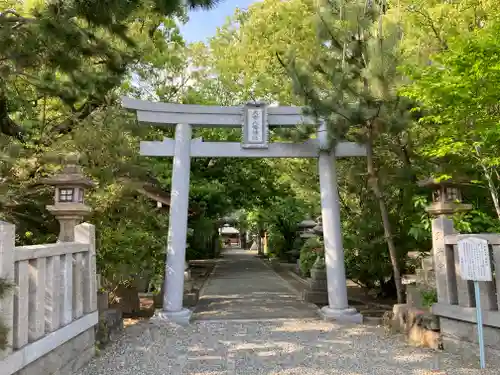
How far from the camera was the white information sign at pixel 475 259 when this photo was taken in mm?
4043

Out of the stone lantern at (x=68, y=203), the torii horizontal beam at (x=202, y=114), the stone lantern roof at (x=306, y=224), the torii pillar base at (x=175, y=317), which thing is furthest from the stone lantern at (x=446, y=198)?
the stone lantern roof at (x=306, y=224)

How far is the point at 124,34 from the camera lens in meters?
5.19

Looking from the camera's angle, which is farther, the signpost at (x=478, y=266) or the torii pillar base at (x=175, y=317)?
the torii pillar base at (x=175, y=317)

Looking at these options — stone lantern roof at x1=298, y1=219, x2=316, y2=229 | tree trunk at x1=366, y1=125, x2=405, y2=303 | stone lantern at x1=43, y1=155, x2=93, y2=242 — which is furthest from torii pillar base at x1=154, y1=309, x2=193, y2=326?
stone lantern roof at x1=298, y1=219, x2=316, y2=229

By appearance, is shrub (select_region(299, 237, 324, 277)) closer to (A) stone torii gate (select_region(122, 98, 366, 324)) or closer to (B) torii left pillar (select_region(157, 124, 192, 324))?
(A) stone torii gate (select_region(122, 98, 366, 324))

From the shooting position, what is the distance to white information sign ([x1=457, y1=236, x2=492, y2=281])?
13.3 ft

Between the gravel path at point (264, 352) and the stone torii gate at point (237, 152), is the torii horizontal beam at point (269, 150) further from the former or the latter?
the gravel path at point (264, 352)

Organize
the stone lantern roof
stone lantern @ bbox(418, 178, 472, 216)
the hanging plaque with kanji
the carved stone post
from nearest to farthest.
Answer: the carved stone post → stone lantern @ bbox(418, 178, 472, 216) → the hanging plaque with kanji → the stone lantern roof

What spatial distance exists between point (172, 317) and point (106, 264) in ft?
4.71

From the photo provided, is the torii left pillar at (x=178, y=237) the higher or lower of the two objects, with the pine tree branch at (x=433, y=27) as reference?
lower

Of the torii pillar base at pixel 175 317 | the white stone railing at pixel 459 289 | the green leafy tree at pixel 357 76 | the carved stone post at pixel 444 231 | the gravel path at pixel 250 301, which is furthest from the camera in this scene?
the gravel path at pixel 250 301

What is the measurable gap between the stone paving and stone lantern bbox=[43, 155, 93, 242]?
1680mm

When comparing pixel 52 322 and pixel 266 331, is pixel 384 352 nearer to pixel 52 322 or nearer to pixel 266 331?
pixel 266 331

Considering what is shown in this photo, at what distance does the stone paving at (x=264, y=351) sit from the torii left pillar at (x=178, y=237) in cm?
30
